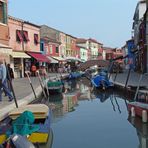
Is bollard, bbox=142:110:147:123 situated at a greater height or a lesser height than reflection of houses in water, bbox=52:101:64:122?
greater

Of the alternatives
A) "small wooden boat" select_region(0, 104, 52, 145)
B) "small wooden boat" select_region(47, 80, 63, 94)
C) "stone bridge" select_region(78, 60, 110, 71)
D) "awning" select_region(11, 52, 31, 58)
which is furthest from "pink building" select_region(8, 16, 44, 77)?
"small wooden boat" select_region(0, 104, 52, 145)

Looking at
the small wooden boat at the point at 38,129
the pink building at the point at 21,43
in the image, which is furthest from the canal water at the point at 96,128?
the pink building at the point at 21,43

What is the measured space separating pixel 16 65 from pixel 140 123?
32868 mm

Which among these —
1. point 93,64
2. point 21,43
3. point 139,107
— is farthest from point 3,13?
point 93,64

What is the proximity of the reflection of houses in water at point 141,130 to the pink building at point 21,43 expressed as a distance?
1152 inches

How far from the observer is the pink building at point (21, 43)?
44.7 meters

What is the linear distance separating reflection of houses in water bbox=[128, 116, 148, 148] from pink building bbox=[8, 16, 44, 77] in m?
29.3

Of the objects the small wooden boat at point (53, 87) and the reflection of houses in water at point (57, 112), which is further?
the small wooden boat at point (53, 87)

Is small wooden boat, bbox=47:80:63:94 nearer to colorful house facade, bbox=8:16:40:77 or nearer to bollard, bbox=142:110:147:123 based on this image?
bollard, bbox=142:110:147:123

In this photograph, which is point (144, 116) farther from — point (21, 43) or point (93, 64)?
point (93, 64)

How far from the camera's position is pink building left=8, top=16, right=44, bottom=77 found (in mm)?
44719

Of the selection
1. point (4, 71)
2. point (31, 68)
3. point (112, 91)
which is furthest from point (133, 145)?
point (31, 68)

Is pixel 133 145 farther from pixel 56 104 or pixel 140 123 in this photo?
pixel 56 104

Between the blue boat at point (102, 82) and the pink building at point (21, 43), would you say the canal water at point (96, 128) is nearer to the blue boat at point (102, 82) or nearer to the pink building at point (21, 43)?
the blue boat at point (102, 82)
